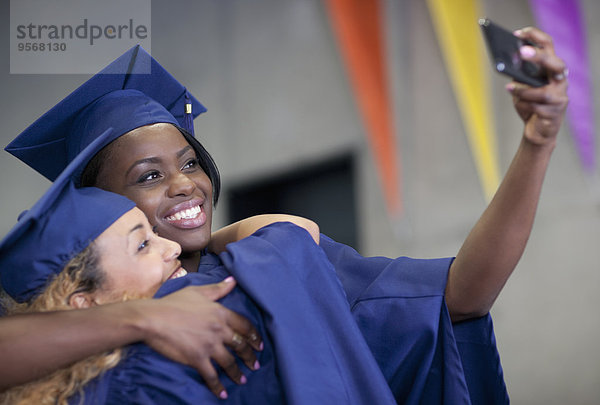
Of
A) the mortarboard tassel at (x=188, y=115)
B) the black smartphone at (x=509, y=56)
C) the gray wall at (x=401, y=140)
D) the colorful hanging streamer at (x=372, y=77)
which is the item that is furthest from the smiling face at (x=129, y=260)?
the colorful hanging streamer at (x=372, y=77)

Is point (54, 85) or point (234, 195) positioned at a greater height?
point (54, 85)

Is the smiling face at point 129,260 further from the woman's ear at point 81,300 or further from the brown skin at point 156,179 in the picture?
the brown skin at point 156,179

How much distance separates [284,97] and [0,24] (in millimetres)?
2310

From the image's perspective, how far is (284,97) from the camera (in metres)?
5.02

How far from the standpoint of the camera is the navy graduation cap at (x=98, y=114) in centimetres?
165

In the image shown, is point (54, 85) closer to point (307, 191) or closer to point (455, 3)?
point (307, 191)

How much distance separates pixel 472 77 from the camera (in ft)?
12.8

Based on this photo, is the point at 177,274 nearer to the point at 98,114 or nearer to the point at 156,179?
the point at 156,179

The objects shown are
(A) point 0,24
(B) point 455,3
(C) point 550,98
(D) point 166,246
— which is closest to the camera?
(C) point 550,98

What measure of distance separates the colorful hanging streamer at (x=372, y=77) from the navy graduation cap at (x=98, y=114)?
2.70 m

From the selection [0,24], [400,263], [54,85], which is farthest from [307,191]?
[400,263]

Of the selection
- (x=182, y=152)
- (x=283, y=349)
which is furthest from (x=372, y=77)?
(x=283, y=349)

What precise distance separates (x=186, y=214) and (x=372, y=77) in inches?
121

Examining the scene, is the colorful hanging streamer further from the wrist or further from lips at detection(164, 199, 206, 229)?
the wrist
